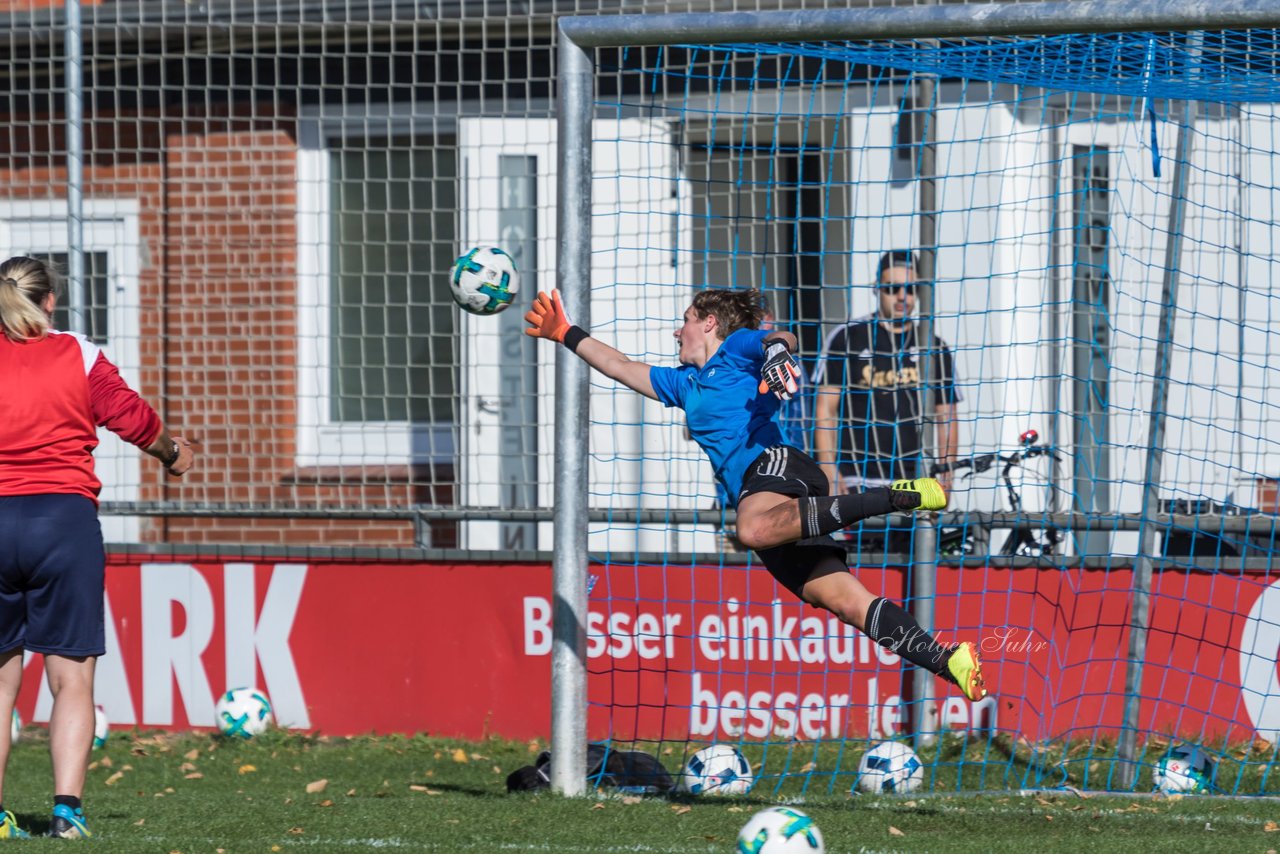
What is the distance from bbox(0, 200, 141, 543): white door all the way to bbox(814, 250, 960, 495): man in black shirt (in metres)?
4.10

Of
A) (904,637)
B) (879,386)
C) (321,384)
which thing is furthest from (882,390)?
(321,384)

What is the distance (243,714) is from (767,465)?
3294 mm

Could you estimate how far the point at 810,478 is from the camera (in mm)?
5980

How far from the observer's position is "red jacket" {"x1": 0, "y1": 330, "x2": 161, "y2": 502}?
5.30m

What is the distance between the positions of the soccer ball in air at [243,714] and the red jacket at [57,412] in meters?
2.65

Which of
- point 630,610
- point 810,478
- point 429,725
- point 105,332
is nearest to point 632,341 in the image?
point 630,610

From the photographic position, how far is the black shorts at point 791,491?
19.4 feet

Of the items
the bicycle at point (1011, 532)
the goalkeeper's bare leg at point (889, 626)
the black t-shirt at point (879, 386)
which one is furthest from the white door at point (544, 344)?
the goalkeeper's bare leg at point (889, 626)

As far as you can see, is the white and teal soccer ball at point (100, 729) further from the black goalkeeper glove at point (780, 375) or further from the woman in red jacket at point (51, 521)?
the black goalkeeper glove at point (780, 375)

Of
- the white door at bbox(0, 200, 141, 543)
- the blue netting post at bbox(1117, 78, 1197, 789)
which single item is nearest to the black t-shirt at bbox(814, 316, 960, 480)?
the blue netting post at bbox(1117, 78, 1197, 789)

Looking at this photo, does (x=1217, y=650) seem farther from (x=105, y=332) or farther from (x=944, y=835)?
(x=105, y=332)

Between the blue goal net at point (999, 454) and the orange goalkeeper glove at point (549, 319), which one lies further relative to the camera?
the blue goal net at point (999, 454)

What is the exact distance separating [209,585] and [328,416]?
1691mm

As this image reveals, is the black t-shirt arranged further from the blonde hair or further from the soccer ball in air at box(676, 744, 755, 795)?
the blonde hair
